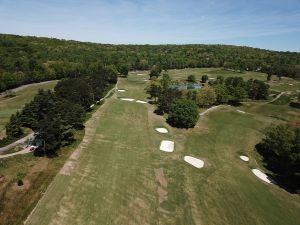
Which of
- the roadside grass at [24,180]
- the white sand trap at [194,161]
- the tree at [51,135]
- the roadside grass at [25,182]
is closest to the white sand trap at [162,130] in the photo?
the white sand trap at [194,161]

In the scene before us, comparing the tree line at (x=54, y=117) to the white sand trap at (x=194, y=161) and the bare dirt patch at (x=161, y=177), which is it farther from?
the white sand trap at (x=194, y=161)

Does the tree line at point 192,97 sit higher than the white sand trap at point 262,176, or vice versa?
the tree line at point 192,97

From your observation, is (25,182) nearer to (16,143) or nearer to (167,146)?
(16,143)

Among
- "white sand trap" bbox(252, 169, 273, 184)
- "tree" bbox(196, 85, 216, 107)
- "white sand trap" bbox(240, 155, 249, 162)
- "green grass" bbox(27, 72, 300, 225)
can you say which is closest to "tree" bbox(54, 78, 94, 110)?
"green grass" bbox(27, 72, 300, 225)

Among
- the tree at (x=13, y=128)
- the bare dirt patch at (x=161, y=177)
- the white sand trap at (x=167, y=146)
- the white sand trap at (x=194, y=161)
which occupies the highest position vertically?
the tree at (x=13, y=128)

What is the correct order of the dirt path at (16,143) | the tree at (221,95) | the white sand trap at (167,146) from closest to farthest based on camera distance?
the dirt path at (16,143)
the white sand trap at (167,146)
the tree at (221,95)

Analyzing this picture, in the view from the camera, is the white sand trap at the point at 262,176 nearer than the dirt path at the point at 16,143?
No

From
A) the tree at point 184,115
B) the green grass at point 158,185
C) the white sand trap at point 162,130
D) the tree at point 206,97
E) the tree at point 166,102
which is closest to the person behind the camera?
the green grass at point 158,185
